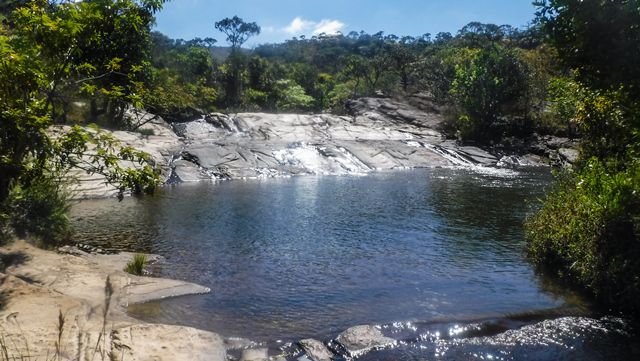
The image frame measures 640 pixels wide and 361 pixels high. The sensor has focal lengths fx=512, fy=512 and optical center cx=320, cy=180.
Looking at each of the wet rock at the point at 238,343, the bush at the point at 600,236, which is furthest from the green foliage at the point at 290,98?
the wet rock at the point at 238,343

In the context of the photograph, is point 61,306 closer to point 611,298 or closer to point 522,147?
point 611,298

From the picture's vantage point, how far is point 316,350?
870 cm

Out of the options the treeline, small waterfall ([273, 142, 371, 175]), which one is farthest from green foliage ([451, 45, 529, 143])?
small waterfall ([273, 142, 371, 175])

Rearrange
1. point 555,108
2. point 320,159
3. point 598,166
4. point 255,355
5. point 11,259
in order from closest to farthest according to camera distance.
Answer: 1. point 255,355
2. point 11,259
3. point 598,166
4. point 555,108
5. point 320,159

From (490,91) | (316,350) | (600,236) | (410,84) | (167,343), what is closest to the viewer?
(167,343)

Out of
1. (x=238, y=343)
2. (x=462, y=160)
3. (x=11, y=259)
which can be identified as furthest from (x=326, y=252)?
(x=462, y=160)

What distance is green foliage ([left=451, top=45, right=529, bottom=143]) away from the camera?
158ft

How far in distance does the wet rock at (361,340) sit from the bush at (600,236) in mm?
4977

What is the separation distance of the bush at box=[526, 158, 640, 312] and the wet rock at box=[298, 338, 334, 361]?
20.3 ft

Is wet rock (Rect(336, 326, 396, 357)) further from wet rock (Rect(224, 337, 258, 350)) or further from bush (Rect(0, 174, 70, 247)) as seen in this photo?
bush (Rect(0, 174, 70, 247))

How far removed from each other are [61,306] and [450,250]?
1114cm

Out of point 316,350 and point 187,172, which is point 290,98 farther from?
point 316,350

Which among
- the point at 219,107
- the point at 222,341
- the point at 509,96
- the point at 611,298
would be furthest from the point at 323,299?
Answer: the point at 219,107

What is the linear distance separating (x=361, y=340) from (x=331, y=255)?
630 centimetres
